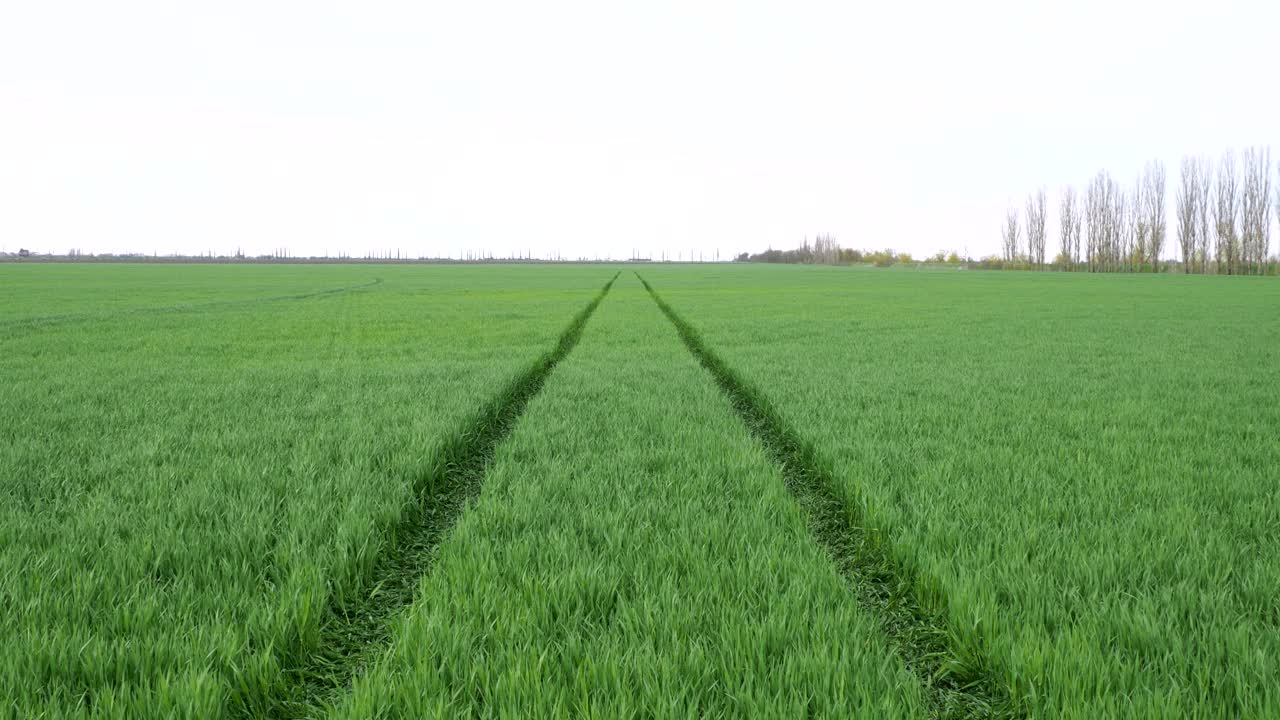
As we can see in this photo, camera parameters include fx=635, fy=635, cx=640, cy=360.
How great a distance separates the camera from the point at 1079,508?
319cm

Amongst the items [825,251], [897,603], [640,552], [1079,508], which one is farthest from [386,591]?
[825,251]

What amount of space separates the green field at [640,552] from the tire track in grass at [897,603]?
0.01 meters

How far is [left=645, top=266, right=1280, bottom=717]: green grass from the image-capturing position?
76.0 inches

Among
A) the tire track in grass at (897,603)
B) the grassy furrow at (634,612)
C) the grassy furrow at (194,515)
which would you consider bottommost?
the tire track in grass at (897,603)

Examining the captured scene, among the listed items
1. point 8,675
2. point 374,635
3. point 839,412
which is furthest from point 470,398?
Answer: point 8,675

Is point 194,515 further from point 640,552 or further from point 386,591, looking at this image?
point 640,552

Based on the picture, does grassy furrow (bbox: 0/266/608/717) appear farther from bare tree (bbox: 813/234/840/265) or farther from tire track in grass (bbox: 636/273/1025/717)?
bare tree (bbox: 813/234/840/265)

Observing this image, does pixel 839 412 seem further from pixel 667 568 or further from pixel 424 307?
pixel 424 307

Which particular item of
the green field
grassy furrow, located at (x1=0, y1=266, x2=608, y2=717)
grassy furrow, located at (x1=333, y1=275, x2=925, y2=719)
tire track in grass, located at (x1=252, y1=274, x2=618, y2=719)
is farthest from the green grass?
grassy furrow, located at (x1=0, y1=266, x2=608, y2=717)

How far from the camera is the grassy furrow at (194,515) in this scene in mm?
1972

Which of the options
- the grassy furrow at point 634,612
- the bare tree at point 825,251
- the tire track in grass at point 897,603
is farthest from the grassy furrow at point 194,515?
the bare tree at point 825,251

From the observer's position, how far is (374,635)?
2.40m

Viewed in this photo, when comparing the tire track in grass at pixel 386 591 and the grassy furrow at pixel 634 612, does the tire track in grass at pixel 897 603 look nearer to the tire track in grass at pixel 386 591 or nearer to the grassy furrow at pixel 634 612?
the grassy furrow at pixel 634 612

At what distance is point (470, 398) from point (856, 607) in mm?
4772
